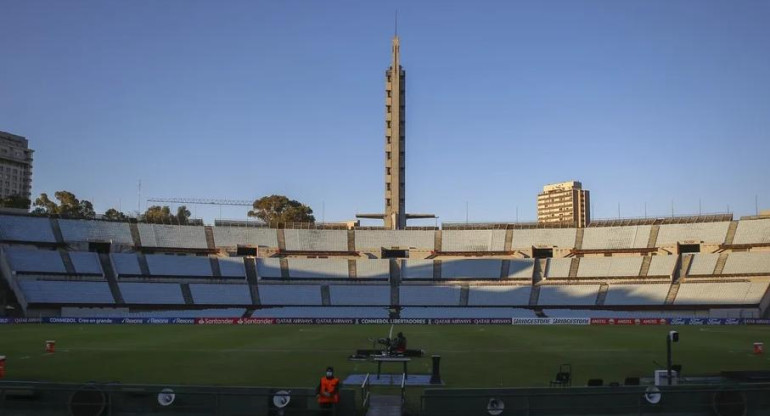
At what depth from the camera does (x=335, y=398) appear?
15.4 m

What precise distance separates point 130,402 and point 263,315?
213ft

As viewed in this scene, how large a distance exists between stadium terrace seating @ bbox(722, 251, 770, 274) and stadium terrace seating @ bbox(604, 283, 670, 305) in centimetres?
867

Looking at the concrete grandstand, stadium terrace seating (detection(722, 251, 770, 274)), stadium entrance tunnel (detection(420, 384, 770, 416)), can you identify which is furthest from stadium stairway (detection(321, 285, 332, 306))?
stadium entrance tunnel (detection(420, 384, 770, 416))

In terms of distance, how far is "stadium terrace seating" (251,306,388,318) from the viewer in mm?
78000

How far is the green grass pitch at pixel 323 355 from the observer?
2755cm

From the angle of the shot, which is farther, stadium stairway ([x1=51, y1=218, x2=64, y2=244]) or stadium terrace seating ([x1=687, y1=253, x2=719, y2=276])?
stadium stairway ([x1=51, y1=218, x2=64, y2=244])

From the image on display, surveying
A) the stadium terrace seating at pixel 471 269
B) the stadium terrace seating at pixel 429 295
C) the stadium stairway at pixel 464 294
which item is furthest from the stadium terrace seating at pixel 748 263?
the stadium terrace seating at pixel 429 295

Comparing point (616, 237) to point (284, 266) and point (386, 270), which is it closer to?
point (386, 270)

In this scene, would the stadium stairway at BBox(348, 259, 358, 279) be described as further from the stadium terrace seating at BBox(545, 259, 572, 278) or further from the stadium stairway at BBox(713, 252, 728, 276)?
the stadium stairway at BBox(713, 252, 728, 276)

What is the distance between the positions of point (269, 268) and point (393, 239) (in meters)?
20.8

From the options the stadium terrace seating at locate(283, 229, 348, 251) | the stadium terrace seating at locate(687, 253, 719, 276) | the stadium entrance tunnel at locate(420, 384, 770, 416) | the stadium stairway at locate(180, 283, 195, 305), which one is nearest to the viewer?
the stadium entrance tunnel at locate(420, 384, 770, 416)

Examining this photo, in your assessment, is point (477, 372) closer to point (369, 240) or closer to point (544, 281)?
point (544, 281)

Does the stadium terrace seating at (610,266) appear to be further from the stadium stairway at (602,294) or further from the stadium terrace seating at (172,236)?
the stadium terrace seating at (172,236)

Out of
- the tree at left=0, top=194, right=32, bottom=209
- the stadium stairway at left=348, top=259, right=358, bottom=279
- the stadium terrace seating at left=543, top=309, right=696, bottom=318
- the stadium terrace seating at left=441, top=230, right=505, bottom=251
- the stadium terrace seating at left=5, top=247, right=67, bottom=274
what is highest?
the tree at left=0, top=194, right=32, bottom=209
